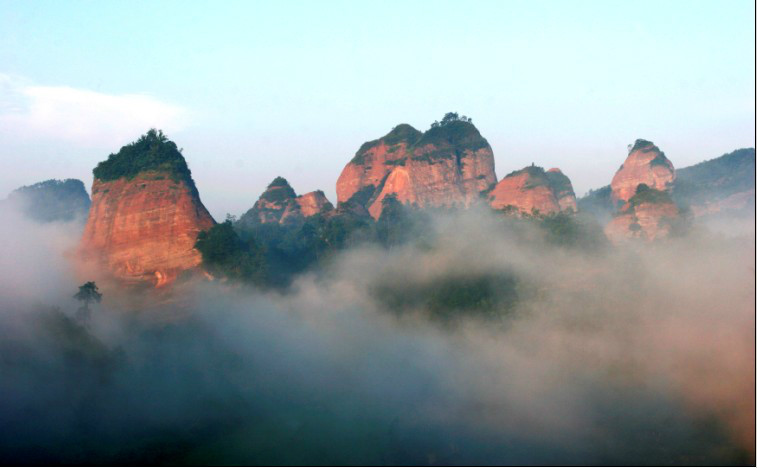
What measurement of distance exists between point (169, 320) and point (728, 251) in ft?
117

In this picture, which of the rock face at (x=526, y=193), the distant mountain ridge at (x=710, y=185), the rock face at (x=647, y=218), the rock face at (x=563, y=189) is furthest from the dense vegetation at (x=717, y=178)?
the rock face at (x=647, y=218)

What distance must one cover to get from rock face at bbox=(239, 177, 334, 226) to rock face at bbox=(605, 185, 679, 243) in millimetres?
39289

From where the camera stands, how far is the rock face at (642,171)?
76.9 metres

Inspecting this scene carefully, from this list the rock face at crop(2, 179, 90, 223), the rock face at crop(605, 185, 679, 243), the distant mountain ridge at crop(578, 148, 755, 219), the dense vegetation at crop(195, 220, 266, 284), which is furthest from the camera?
the distant mountain ridge at crop(578, 148, 755, 219)

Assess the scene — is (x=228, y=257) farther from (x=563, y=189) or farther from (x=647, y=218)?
(x=563, y=189)

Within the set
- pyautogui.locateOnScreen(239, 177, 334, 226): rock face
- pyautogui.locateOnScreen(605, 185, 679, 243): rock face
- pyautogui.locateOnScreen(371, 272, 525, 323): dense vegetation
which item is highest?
pyautogui.locateOnScreen(239, 177, 334, 226): rock face

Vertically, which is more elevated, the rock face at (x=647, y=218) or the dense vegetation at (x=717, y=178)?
the dense vegetation at (x=717, y=178)

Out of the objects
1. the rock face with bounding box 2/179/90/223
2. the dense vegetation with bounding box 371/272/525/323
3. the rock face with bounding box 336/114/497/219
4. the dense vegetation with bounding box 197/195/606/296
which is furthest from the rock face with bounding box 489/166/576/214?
the rock face with bounding box 2/179/90/223

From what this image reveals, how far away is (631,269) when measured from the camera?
135 ft

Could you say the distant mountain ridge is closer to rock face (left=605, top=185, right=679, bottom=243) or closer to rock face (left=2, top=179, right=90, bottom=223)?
rock face (left=605, top=185, right=679, bottom=243)

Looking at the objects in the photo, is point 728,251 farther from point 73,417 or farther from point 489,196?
point 73,417

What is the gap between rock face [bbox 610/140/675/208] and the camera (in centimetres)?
7688

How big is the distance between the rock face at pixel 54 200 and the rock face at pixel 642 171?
62.5m

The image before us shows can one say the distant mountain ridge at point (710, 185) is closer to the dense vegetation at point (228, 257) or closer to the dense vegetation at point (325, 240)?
the dense vegetation at point (325, 240)
